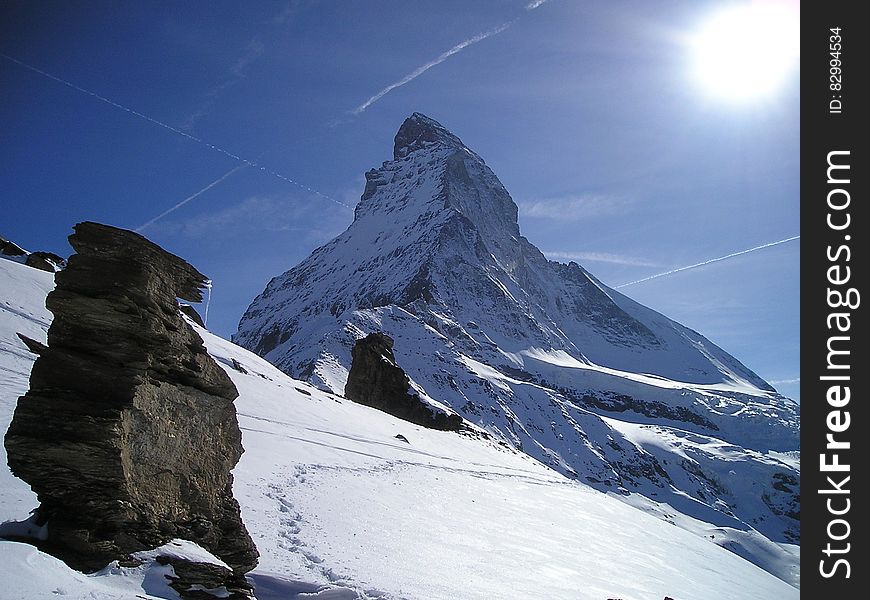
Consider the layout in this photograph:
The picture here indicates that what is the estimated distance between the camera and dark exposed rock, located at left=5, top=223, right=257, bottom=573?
695 centimetres

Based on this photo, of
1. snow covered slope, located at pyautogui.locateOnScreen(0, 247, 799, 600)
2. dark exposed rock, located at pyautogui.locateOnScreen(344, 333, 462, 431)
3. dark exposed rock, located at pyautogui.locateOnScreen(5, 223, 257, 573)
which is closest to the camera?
dark exposed rock, located at pyautogui.locateOnScreen(5, 223, 257, 573)

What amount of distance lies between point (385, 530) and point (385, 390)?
4709cm

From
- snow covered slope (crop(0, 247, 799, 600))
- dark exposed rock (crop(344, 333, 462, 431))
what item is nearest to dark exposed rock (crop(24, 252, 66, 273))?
snow covered slope (crop(0, 247, 799, 600))

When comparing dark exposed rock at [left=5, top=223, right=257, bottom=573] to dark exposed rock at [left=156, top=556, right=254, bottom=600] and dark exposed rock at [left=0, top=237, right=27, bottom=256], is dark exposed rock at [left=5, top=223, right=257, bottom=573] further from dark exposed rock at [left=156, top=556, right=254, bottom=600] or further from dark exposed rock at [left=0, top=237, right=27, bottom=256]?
dark exposed rock at [left=0, top=237, right=27, bottom=256]

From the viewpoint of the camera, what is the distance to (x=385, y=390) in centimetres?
6003

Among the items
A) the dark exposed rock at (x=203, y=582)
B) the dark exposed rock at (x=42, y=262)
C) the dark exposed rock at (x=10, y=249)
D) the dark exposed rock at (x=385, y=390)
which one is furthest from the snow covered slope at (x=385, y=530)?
the dark exposed rock at (x=385, y=390)

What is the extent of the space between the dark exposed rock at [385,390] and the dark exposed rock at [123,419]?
159ft

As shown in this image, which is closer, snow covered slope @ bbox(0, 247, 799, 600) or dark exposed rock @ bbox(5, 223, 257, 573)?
dark exposed rock @ bbox(5, 223, 257, 573)

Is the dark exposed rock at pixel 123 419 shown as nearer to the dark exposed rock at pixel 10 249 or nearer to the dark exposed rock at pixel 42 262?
the dark exposed rock at pixel 42 262

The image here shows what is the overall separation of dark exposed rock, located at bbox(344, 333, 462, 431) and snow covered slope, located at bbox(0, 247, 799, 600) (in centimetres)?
2359

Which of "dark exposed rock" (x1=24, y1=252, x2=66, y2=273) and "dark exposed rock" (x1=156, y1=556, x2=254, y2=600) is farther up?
"dark exposed rock" (x1=24, y1=252, x2=66, y2=273)

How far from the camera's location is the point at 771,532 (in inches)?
5172
